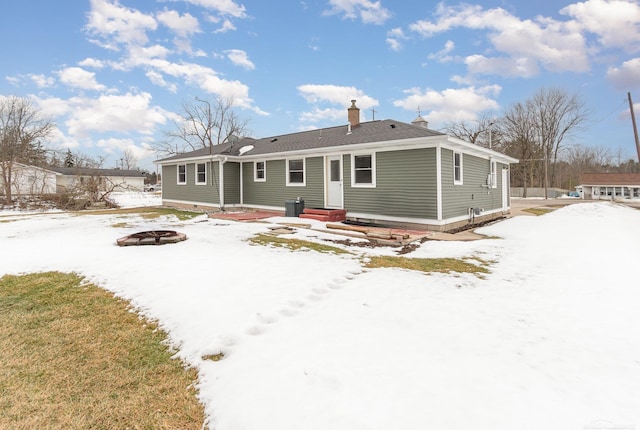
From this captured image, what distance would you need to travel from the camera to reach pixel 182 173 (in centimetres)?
1848

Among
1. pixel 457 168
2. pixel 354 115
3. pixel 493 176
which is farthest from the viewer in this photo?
pixel 493 176

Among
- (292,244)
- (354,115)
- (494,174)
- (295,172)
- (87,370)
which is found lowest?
(87,370)

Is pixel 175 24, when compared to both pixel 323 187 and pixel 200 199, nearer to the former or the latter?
pixel 200 199

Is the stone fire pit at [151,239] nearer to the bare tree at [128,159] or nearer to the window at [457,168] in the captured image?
the window at [457,168]

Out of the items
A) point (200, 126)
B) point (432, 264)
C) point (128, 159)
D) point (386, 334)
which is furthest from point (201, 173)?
point (128, 159)

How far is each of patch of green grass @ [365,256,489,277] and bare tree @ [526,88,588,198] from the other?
1473 inches

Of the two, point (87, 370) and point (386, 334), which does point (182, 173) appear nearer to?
point (87, 370)

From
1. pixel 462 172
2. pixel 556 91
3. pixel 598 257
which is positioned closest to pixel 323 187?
pixel 462 172

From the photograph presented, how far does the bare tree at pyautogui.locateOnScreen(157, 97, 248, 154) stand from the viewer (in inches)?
886

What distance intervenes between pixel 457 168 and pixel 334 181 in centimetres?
453

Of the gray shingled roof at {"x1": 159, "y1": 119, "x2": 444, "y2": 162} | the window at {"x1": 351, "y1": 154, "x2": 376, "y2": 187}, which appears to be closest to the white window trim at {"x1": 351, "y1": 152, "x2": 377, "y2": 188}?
the window at {"x1": 351, "y1": 154, "x2": 376, "y2": 187}

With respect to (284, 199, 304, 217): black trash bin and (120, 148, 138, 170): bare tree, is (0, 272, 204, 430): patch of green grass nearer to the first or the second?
(284, 199, 304, 217): black trash bin

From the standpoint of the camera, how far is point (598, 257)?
272 inches

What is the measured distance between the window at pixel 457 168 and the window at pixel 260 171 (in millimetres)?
8285
